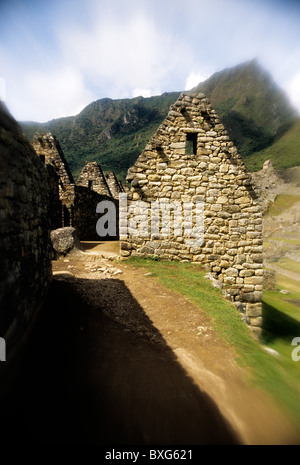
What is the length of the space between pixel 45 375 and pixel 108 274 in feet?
12.7

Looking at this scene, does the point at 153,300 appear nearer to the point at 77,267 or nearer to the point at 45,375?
the point at 45,375

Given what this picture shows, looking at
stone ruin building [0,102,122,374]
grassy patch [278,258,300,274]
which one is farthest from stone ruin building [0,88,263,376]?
grassy patch [278,258,300,274]

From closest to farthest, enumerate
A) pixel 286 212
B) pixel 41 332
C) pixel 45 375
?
pixel 45 375 < pixel 41 332 < pixel 286 212

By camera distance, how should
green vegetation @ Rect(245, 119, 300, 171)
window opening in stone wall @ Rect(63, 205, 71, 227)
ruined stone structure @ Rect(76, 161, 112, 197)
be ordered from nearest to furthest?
window opening in stone wall @ Rect(63, 205, 71, 227)
ruined stone structure @ Rect(76, 161, 112, 197)
green vegetation @ Rect(245, 119, 300, 171)

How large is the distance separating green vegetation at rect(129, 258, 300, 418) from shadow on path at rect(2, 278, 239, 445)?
1.00 metres

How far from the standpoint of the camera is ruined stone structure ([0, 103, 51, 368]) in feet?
6.85

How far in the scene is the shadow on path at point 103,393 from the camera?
6.08ft

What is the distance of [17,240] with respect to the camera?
8.04ft

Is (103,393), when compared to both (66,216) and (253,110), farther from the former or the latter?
(253,110)

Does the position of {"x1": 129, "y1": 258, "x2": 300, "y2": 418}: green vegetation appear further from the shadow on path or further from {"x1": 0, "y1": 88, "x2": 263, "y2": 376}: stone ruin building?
the shadow on path

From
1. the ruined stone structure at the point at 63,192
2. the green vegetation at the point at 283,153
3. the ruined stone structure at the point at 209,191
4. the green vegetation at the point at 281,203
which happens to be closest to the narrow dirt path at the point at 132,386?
the ruined stone structure at the point at 209,191

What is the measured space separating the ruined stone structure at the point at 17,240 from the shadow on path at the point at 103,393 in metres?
0.38

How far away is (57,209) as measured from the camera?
1086cm

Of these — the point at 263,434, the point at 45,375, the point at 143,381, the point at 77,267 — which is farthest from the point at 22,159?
the point at 77,267
